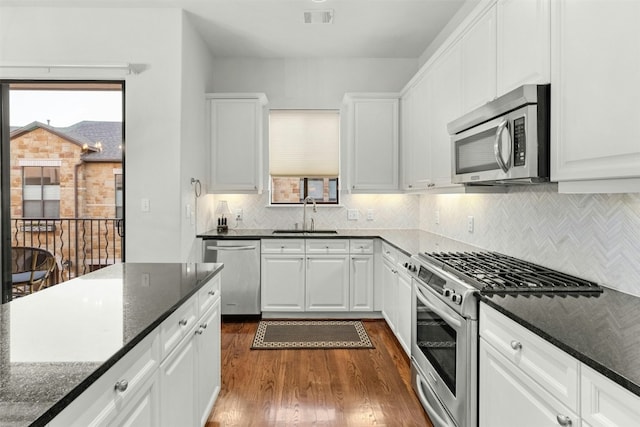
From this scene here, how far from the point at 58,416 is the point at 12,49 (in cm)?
379

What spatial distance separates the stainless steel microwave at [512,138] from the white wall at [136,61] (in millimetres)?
2440

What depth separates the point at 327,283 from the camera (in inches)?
165

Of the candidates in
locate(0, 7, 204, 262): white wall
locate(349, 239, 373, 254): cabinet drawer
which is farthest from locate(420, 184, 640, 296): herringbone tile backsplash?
locate(0, 7, 204, 262): white wall

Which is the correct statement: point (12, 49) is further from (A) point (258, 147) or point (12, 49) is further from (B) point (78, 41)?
(A) point (258, 147)

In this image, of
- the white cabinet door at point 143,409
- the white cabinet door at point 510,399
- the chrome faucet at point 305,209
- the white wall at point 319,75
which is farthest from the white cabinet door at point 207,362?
the white wall at point 319,75

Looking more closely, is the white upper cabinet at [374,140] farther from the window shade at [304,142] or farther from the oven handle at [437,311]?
the oven handle at [437,311]

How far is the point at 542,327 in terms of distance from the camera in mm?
1269

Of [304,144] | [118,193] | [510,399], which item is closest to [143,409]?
[510,399]

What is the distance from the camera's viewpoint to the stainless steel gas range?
1776 millimetres

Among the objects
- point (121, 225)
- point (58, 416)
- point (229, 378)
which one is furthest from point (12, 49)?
point (58, 416)

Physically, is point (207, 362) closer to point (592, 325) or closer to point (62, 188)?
point (592, 325)

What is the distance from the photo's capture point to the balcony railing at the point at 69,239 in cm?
388

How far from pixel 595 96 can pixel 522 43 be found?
0.60 m

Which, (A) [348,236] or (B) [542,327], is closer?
(B) [542,327]
